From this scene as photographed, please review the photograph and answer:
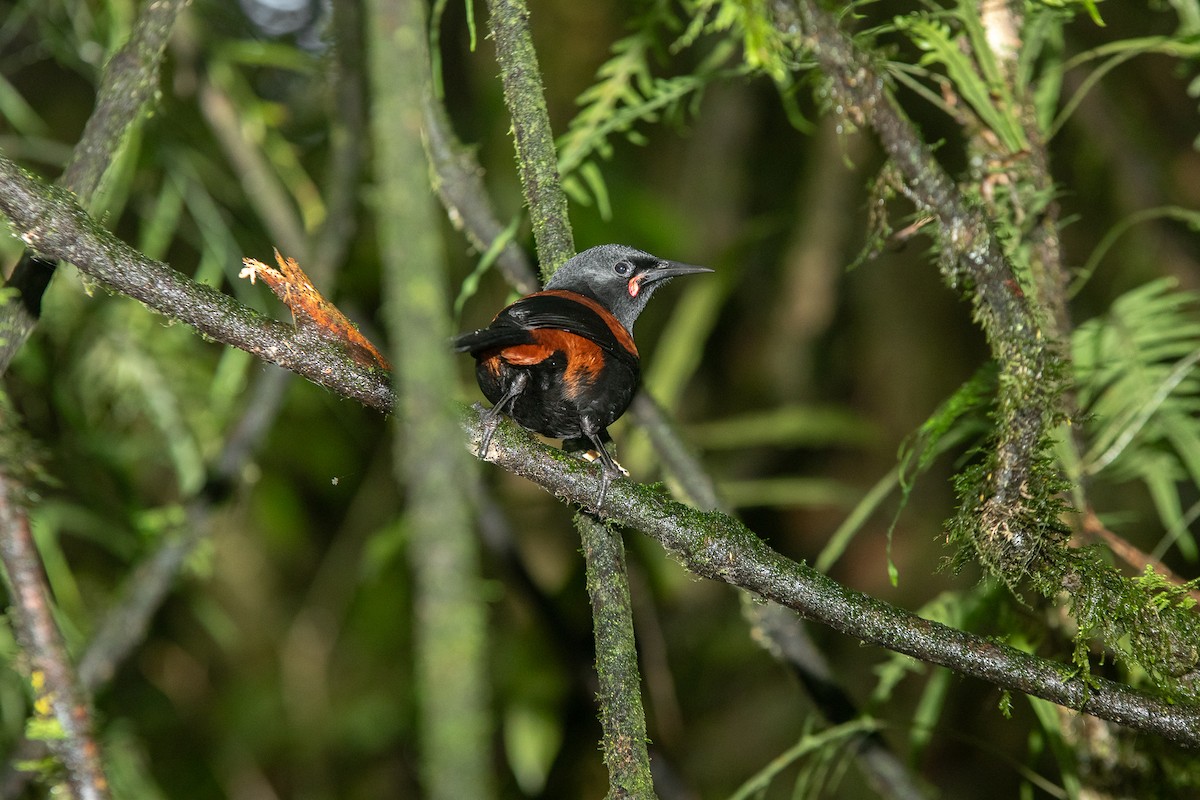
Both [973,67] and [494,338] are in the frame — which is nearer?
[494,338]

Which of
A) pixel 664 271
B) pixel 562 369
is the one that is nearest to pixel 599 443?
pixel 562 369

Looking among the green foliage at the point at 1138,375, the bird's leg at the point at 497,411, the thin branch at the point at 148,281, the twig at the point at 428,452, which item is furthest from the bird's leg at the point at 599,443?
the twig at the point at 428,452

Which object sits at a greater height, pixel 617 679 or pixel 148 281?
pixel 148 281

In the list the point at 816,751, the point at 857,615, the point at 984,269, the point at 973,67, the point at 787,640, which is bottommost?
the point at 816,751

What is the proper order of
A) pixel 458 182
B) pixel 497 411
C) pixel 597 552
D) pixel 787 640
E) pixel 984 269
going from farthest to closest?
1. pixel 787 640
2. pixel 458 182
3. pixel 497 411
4. pixel 597 552
5. pixel 984 269

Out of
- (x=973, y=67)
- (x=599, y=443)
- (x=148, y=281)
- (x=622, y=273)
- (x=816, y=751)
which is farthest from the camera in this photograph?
(x=622, y=273)

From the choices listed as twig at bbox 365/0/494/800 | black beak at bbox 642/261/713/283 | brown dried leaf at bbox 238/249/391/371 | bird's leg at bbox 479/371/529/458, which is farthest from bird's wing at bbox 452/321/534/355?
black beak at bbox 642/261/713/283

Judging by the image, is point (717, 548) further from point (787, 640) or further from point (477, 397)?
point (477, 397)

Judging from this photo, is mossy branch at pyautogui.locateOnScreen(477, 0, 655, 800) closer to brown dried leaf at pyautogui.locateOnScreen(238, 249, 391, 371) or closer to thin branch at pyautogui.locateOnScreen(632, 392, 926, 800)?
brown dried leaf at pyautogui.locateOnScreen(238, 249, 391, 371)

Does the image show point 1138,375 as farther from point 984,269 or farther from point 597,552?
point 597,552
